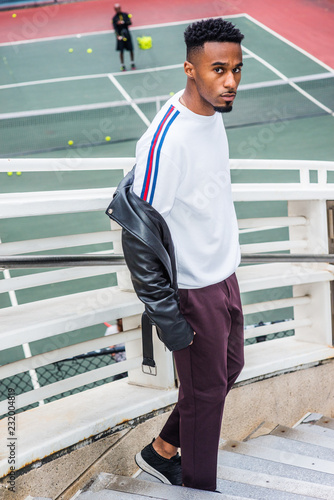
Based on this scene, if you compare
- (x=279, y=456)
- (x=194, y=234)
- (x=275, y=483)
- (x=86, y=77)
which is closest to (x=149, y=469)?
(x=275, y=483)

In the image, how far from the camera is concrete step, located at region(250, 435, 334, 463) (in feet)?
11.1

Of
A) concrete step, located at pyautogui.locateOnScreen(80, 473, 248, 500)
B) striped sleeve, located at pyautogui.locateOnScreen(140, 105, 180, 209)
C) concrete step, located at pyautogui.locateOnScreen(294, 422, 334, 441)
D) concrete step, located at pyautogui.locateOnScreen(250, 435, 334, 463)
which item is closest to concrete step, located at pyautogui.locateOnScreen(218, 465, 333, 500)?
concrete step, located at pyautogui.locateOnScreen(80, 473, 248, 500)

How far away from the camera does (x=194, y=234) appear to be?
251 centimetres

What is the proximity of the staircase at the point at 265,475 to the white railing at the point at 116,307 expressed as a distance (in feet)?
1.20

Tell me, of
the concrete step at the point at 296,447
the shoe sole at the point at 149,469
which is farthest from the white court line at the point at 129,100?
the shoe sole at the point at 149,469

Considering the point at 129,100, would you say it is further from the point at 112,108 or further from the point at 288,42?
the point at 288,42

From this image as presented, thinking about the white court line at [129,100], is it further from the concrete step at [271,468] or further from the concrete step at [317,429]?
the concrete step at [271,468]

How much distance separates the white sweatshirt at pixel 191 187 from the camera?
233cm

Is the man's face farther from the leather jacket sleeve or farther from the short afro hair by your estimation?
the leather jacket sleeve

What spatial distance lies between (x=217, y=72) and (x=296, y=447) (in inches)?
82.6

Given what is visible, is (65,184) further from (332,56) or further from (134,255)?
(332,56)

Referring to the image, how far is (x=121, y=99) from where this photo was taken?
48.6 ft

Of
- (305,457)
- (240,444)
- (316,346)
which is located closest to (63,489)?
(240,444)

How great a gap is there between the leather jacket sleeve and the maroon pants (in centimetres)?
18
